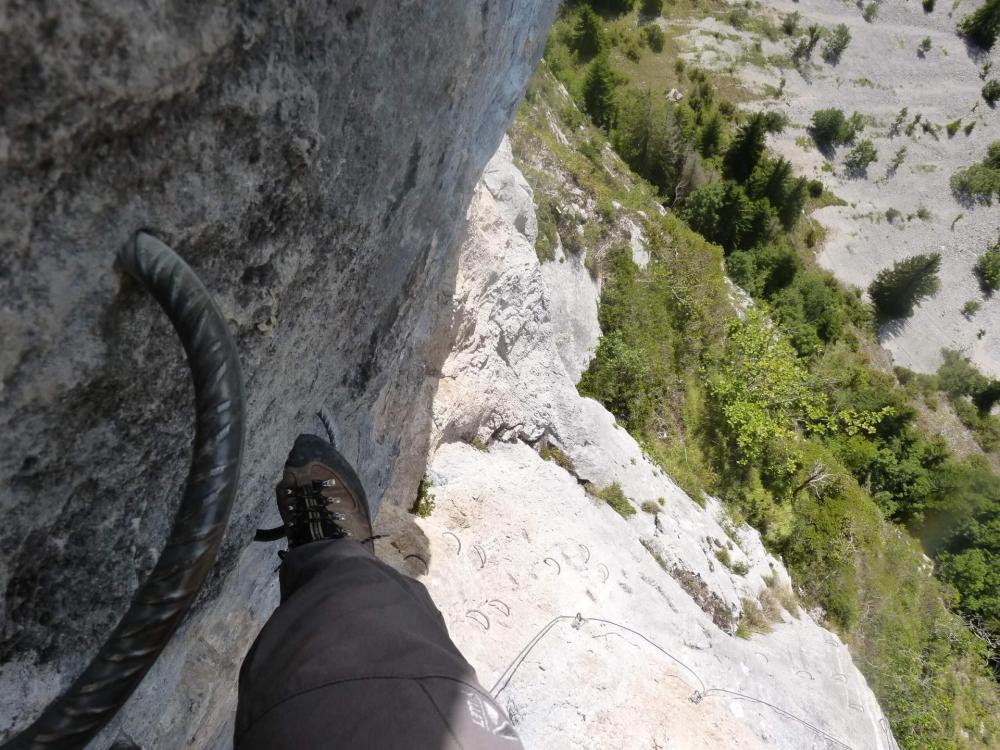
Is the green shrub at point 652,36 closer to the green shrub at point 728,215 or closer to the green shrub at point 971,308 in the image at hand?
the green shrub at point 728,215

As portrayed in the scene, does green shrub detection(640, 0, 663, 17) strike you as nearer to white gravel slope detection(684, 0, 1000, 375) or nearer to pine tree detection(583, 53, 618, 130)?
white gravel slope detection(684, 0, 1000, 375)

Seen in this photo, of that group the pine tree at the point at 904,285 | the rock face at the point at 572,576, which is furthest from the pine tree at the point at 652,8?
the rock face at the point at 572,576

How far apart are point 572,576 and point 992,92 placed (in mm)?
32239

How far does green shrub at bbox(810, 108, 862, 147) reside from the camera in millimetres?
23641

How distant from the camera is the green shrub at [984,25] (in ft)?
82.4

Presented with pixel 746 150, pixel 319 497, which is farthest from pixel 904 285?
pixel 319 497

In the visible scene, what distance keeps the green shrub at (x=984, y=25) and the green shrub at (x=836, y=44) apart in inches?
227

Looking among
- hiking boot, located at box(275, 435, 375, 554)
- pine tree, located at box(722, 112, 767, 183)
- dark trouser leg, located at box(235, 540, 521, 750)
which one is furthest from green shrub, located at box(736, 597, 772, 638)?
pine tree, located at box(722, 112, 767, 183)

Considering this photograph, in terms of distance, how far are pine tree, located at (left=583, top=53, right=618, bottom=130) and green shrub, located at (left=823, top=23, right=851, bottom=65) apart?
1256 cm

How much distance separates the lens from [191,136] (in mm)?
1189

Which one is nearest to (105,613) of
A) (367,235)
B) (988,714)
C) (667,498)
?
(367,235)

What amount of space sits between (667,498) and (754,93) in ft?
70.8

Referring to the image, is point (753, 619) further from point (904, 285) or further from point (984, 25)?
point (984, 25)

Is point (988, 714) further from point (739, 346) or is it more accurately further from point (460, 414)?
point (460, 414)
